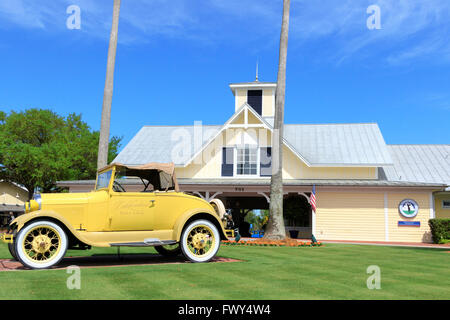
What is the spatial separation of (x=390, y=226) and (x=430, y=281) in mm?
16719

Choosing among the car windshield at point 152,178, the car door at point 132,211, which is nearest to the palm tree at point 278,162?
the car windshield at point 152,178

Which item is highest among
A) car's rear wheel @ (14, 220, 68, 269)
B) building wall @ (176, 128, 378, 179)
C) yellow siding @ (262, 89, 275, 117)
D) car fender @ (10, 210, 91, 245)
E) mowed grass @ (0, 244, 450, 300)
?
yellow siding @ (262, 89, 275, 117)

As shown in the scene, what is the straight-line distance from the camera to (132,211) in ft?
29.4

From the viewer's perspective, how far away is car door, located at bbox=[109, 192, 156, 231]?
880cm

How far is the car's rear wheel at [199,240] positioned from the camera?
9.38 metres

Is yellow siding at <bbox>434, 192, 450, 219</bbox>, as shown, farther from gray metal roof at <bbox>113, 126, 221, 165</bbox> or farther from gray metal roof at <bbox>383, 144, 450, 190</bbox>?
gray metal roof at <bbox>113, 126, 221, 165</bbox>

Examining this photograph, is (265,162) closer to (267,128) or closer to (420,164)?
(267,128)

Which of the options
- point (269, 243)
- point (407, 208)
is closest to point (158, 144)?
point (269, 243)

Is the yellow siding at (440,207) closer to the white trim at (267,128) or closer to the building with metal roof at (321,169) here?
the building with metal roof at (321,169)

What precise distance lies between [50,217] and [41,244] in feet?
1.69

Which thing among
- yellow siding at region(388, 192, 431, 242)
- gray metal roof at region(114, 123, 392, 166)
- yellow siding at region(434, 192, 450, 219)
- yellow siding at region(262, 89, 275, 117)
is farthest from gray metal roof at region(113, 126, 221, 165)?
yellow siding at region(434, 192, 450, 219)

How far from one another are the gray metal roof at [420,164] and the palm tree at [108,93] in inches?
646

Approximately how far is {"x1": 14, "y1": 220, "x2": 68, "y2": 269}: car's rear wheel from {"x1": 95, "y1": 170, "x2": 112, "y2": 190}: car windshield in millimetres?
1465
